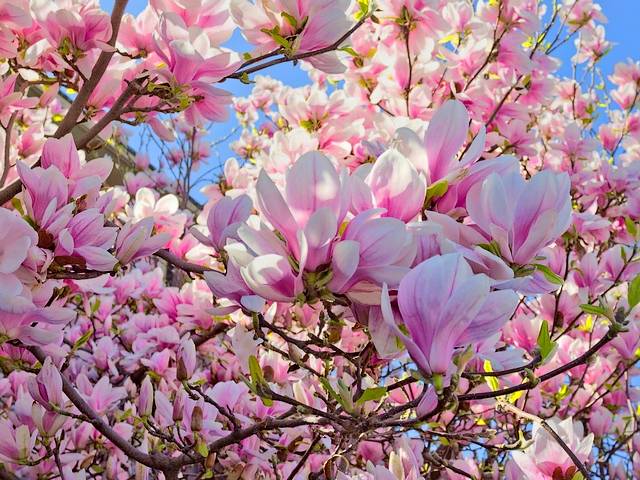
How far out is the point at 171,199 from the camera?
6.10 feet

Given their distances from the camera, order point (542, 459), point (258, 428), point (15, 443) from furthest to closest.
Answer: point (15, 443) → point (258, 428) → point (542, 459)

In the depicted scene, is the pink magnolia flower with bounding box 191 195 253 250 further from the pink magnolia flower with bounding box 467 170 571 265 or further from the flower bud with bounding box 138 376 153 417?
the flower bud with bounding box 138 376 153 417

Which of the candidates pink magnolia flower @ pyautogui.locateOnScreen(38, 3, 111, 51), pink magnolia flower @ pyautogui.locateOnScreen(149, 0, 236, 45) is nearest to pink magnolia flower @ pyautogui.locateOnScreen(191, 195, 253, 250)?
A: pink magnolia flower @ pyautogui.locateOnScreen(149, 0, 236, 45)

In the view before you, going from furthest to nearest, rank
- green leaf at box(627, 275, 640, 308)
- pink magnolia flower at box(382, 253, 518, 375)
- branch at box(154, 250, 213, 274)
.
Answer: branch at box(154, 250, 213, 274) < green leaf at box(627, 275, 640, 308) < pink magnolia flower at box(382, 253, 518, 375)

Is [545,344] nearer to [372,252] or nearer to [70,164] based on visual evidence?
[372,252]

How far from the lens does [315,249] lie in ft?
2.34

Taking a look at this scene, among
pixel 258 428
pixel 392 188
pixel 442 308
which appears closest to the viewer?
pixel 442 308

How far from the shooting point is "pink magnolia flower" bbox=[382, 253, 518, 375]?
624 millimetres

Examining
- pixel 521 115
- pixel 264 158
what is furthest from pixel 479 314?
pixel 521 115

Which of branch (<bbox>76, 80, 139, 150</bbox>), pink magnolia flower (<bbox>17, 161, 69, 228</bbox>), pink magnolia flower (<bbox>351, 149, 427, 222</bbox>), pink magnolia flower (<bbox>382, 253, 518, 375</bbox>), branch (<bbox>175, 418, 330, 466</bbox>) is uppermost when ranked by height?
branch (<bbox>76, 80, 139, 150</bbox>)

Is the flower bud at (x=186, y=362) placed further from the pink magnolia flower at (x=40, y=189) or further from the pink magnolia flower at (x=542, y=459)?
the pink magnolia flower at (x=542, y=459)

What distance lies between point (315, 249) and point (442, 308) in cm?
17

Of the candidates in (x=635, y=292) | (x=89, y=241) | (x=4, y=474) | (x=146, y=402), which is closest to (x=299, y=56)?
(x=89, y=241)

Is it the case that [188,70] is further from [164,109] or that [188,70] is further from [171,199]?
[171,199]
